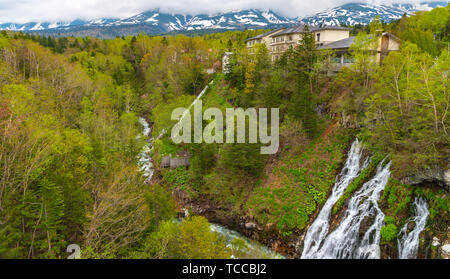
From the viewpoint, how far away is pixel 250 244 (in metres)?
26.7

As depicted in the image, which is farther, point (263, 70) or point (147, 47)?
point (147, 47)

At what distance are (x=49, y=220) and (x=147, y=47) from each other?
8091cm

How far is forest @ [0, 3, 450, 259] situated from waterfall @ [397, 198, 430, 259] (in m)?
0.46

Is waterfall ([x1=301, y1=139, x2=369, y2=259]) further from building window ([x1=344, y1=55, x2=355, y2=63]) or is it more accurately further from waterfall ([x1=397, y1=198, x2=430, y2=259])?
building window ([x1=344, y1=55, x2=355, y2=63])

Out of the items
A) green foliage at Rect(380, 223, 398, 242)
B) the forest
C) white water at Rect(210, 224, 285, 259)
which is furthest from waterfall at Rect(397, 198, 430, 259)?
white water at Rect(210, 224, 285, 259)

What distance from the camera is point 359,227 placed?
22.5 m

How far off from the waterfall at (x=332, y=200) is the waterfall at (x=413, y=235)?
639cm

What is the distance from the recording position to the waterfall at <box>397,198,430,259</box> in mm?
18906

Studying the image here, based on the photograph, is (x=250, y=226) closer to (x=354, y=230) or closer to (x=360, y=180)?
(x=354, y=230)

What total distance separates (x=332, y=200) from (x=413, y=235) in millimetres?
8688

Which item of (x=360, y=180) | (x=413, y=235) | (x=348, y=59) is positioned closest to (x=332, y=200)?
(x=360, y=180)

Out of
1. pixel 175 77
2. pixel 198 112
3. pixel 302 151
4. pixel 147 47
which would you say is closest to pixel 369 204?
pixel 302 151
